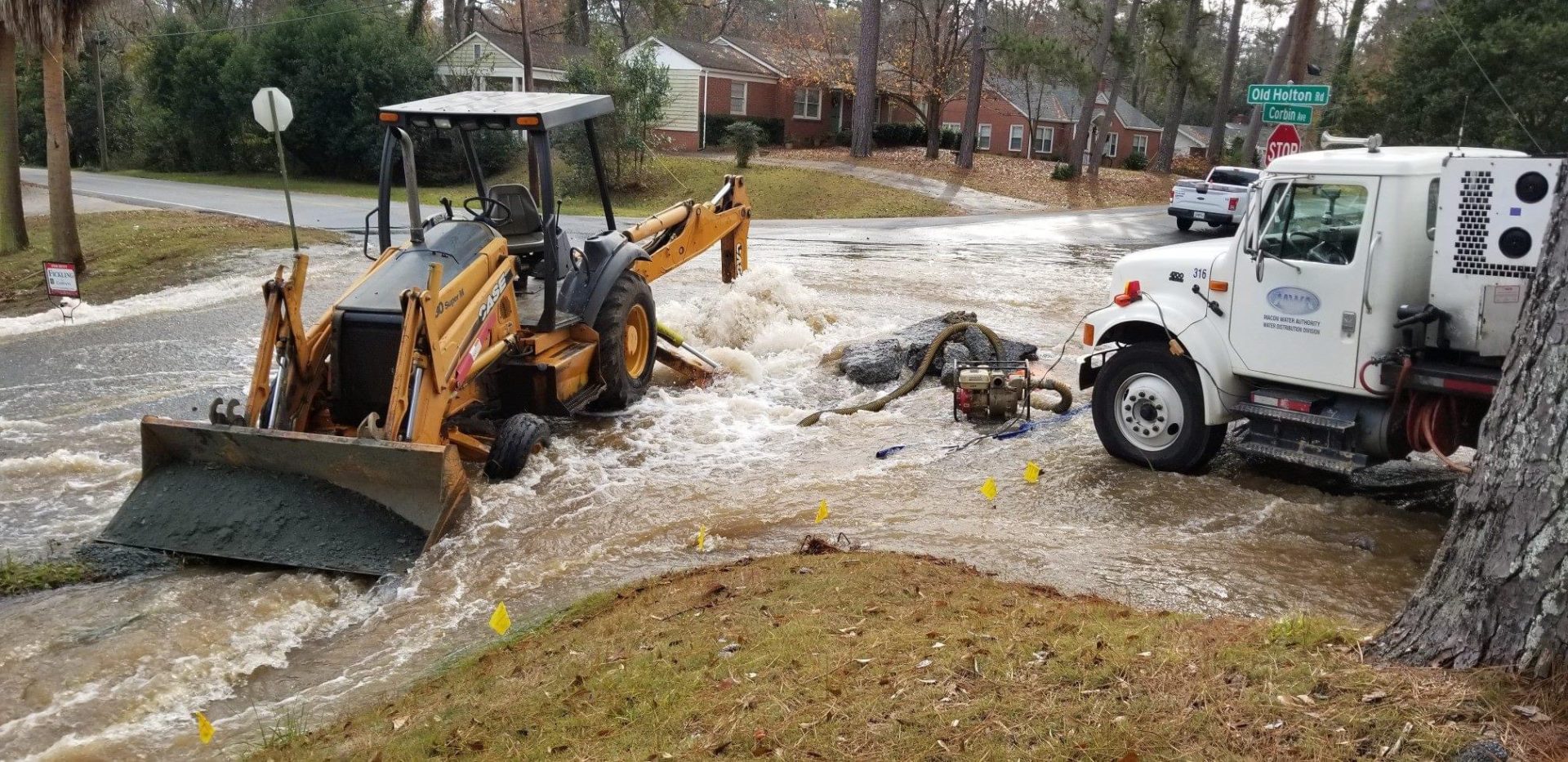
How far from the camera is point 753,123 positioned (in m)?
48.0

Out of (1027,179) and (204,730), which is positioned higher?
(1027,179)

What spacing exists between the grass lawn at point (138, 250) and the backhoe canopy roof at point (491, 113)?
1059 centimetres

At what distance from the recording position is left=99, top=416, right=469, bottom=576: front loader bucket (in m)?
6.74

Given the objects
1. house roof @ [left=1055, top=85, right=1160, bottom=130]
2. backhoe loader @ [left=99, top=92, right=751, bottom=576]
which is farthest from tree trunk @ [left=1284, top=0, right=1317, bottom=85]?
house roof @ [left=1055, top=85, right=1160, bottom=130]

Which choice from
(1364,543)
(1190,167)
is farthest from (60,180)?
(1190,167)

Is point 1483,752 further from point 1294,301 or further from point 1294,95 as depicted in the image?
point 1294,95

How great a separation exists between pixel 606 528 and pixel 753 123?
41941 mm

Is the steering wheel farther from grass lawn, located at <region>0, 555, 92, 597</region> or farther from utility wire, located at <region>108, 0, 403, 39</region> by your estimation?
utility wire, located at <region>108, 0, 403, 39</region>

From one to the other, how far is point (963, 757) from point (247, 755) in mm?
3018

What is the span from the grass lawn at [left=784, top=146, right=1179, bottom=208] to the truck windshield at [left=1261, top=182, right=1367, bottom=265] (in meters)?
30.0

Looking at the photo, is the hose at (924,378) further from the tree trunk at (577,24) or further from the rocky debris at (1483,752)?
the tree trunk at (577,24)

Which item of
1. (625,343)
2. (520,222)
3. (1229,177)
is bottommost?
(625,343)

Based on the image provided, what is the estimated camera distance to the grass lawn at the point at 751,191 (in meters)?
33.4

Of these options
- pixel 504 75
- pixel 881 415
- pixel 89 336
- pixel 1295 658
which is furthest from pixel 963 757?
pixel 504 75
